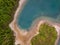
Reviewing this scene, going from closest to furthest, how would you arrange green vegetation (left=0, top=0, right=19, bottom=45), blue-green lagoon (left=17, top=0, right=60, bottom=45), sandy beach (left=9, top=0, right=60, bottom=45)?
green vegetation (left=0, top=0, right=19, bottom=45), sandy beach (left=9, top=0, right=60, bottom=45), blue-green lagoon (left=17, top=0, right=60, bottom=45)

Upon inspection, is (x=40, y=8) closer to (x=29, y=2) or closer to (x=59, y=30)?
(x=29, y=2)

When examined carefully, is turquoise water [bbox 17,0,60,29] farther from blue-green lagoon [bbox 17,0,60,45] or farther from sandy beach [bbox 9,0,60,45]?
sandy beach [bbox 9,0,60,45]

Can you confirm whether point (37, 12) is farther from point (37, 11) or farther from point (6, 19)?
point (6, 19)

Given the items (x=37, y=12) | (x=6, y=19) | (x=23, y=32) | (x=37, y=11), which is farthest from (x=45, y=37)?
(x=6, y=19)

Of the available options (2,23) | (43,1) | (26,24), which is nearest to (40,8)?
(43,1)

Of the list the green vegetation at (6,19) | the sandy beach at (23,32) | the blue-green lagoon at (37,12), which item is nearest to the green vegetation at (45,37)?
the sandy beach at (23,32)

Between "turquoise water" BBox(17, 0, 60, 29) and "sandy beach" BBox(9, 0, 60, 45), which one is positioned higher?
"turquoise water" BBox(17, 0, 60, 29)

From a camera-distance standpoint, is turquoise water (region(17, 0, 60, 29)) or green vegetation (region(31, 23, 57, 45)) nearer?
green vegetation (region(31, 23, 57, 45))

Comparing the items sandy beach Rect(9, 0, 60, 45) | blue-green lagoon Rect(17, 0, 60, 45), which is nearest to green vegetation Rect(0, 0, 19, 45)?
sandy beach Rect(9, 0, 60, 45)

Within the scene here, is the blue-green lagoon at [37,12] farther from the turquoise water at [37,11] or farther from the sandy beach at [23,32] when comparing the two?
the sandy beach at [23,32]
